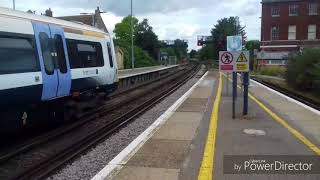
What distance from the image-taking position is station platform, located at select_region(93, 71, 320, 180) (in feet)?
25.7

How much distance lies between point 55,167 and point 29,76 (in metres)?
2.47

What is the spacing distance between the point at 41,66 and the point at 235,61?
19.9 feet

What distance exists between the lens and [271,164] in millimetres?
8234

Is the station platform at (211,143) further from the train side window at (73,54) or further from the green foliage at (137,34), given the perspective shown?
the green foliage at (137,34)

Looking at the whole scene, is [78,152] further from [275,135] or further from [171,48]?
[171,48]

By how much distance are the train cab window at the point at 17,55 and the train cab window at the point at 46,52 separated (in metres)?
0.40

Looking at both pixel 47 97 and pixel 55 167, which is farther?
pixel 47 97

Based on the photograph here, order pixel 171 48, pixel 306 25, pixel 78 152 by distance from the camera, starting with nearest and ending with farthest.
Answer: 1. pixel 78 152
2. pixel 306 25
3. pixel 171 48

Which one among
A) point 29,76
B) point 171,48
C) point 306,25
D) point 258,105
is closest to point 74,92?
point 29,76

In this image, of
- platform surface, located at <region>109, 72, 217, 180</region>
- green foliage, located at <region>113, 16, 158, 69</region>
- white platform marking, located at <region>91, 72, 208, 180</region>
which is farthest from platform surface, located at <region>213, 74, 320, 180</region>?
green foliage, located at <region>113, 16, 158, 69</region>

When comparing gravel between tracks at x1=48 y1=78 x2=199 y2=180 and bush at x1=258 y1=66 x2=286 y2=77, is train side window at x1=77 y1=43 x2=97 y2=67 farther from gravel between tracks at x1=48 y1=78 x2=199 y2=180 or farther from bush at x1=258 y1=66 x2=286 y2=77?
bush at x1=258 y1=66 x2=286 y2=77

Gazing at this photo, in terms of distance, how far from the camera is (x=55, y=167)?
28.8 ft

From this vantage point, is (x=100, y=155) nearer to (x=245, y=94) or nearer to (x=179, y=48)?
(x=245, y=94)

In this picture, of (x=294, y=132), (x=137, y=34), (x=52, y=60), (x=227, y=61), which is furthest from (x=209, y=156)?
(x=137, y=34)
